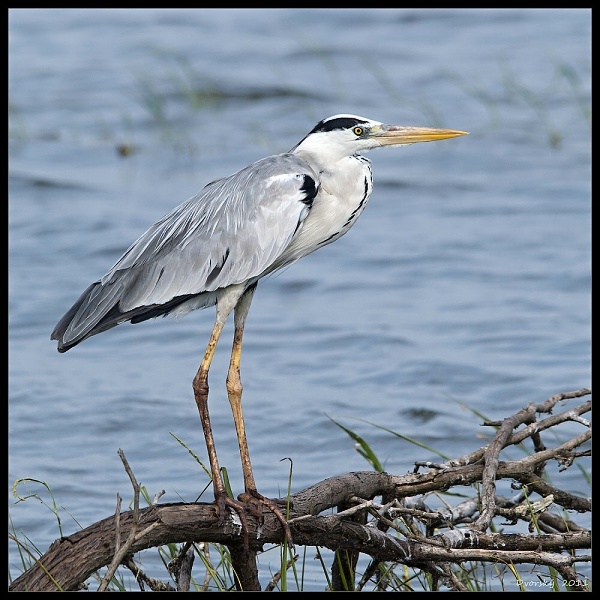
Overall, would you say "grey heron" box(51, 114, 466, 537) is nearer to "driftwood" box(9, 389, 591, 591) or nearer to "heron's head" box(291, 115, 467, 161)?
"heron's head" box(291, 115, 467, 161)

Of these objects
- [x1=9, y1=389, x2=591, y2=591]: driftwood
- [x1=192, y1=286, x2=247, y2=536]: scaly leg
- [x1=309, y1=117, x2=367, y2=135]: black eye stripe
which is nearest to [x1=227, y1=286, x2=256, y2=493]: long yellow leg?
[x1=192, y1=286, x2=247, y2=536]: scaly leg

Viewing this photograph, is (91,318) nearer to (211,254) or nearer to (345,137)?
(211,254)

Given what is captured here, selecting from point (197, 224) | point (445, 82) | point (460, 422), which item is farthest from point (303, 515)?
point (445, 82)

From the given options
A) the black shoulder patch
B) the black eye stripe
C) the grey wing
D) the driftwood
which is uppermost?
the black eye stripe

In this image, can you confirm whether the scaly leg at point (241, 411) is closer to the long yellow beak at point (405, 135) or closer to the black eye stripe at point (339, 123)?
the black eye stripe at point (339, 123)

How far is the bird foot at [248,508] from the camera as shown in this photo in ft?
13.7

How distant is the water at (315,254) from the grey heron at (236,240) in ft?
4.03

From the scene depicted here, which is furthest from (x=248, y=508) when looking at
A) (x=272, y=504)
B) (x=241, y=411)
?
(x=241, y=411)

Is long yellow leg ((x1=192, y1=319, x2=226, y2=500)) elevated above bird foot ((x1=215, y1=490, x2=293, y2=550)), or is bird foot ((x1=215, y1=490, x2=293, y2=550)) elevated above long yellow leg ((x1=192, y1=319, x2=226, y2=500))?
long yellow leg ((x1=192, y1=319, x2=226, y2=500))

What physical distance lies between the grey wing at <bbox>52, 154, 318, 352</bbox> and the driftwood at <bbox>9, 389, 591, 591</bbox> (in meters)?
1.07

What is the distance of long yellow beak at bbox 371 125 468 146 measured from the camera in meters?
5.19

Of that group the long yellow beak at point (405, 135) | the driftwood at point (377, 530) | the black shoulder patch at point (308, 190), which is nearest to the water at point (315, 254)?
the driftwood at point (377, 530)

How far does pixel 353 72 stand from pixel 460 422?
28.7ft

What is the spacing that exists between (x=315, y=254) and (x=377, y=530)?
638cm
